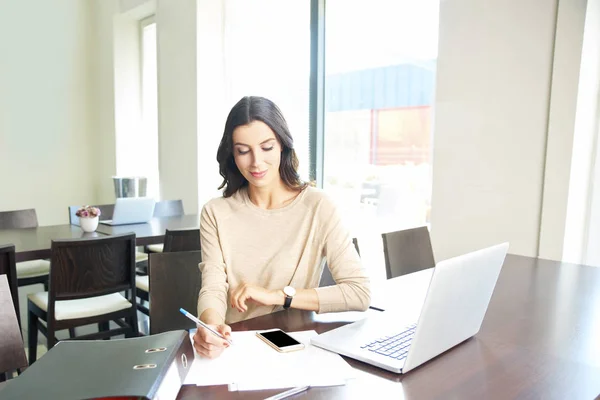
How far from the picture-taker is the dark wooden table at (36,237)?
2.20 metres

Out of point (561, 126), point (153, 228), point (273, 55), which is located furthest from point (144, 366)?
point (273, 55)

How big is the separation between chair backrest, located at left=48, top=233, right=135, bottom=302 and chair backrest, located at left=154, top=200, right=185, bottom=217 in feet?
4.21

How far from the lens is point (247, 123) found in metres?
1.34

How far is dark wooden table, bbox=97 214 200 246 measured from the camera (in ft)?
8.56

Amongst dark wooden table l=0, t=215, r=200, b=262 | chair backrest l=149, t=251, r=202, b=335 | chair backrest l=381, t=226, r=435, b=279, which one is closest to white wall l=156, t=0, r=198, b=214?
dark wooden table l=0, t=215, r=200, b=262

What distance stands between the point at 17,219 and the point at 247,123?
2.49 m

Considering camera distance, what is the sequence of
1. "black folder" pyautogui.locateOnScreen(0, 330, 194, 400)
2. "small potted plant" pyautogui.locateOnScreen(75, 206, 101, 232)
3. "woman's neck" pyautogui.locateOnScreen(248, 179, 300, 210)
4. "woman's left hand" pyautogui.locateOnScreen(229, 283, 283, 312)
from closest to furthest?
"black folder" pyautogui.locateOnScreen(0, 330, 194, 400)
"woman's left hand" pyautogui.locateOnScreen(229, 283, 283, 312)
"woman's neck" pyautogui.locateOnScreen(248, 179, 300, 210)
"small potted plant" pyautogui.locateOnScreen(75, 206, 101, 232)

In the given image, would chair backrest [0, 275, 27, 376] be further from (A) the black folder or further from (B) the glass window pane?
(B) the glass window pane

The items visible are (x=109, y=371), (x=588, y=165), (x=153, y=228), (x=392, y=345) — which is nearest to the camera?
(x=109, y=371)

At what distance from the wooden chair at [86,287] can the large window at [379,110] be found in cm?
160

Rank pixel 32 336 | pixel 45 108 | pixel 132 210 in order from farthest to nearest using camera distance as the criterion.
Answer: pixel 45 108
pixel 132 210
pixel 32 336

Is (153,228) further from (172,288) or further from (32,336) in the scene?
(172,288)

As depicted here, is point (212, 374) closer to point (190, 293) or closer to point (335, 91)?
point (190, 293)

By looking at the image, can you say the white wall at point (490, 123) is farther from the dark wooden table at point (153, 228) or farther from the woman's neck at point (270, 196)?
the dark wooden table at point (153, 228)
